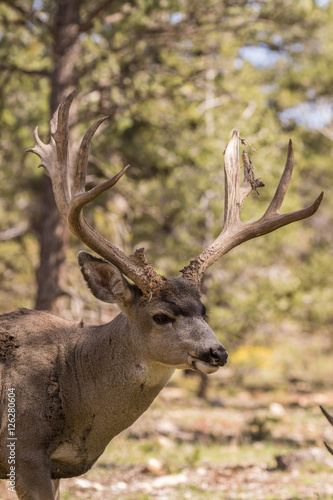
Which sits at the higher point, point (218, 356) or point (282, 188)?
point (282, 188)

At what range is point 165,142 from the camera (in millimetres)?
11398

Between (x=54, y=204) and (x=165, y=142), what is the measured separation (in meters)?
2.98

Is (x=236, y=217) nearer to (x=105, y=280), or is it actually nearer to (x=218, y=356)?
(x=105, y=280)

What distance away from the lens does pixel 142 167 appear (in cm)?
1407

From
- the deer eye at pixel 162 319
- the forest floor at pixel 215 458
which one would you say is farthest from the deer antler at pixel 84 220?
the forest floor at pixel 215 458

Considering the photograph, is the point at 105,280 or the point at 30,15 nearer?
the point at 105,280

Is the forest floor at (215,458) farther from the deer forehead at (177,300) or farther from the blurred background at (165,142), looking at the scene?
the deer forehead at (177,300)

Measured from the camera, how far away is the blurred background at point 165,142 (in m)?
9.51

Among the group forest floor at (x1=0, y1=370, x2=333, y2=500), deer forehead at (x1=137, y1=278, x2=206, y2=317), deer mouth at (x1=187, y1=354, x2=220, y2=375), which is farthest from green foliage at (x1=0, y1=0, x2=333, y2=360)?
deer mouth at (x1=187, y1=354, x2=220, y2=375)

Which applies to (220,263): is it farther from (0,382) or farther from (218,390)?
(0,382)

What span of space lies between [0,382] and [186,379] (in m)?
15.6

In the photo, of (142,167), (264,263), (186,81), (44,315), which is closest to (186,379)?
(264,263)

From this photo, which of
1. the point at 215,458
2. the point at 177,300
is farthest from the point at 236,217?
the point at 215,458

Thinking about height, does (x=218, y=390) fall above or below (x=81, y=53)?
below
